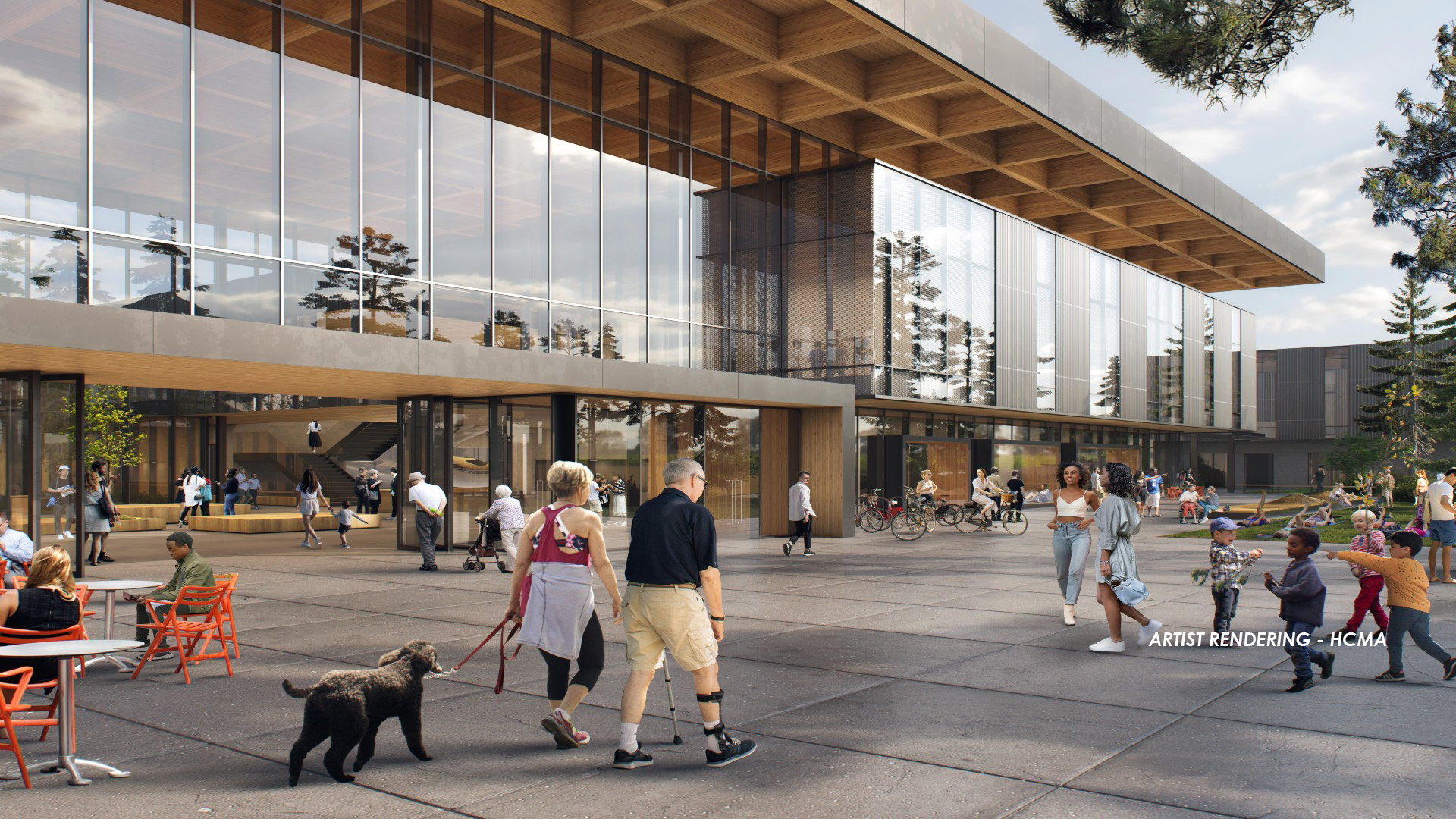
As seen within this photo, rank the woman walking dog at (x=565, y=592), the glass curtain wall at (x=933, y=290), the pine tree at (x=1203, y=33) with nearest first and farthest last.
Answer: the woman walking dog at (x=565, y=592) < the pine tree at (x=1203, y=33) < the glass curtain wall at (x=933, y=290)

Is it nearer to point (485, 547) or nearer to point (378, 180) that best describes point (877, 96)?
point (378, 180)

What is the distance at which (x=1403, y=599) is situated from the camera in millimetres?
7801

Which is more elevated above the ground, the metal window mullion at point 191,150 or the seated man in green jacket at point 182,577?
the metal window mullion at point 191,150

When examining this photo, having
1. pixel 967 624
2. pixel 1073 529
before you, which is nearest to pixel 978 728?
pixel 967 624

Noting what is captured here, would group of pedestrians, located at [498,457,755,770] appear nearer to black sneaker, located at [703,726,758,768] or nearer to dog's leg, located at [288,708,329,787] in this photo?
black sneaker, located at [703,726,758,768]

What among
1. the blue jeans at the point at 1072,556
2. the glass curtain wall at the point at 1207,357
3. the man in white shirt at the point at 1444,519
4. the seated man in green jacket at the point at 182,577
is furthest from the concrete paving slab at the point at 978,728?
the glass curtain wall at the point at 1207,357

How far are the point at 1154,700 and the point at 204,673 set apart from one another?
23.3 feet

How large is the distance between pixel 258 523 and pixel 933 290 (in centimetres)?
1805

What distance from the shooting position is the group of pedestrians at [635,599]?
18.9 ft

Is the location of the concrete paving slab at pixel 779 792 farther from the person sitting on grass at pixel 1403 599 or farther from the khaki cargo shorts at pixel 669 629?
the person sitting on grass at pixel 1403 599

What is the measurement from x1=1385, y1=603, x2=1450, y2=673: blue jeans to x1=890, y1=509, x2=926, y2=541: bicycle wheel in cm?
1542

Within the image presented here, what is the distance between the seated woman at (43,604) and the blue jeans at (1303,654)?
320 inches

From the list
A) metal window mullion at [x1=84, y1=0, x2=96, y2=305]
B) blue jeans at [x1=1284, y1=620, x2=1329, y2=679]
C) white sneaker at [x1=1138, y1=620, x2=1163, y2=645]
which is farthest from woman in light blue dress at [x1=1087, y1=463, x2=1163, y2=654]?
metal window mullion at [x1=84, y1=0, x2=96, y2=305]

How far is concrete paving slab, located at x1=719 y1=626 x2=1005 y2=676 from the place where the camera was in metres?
8.74
